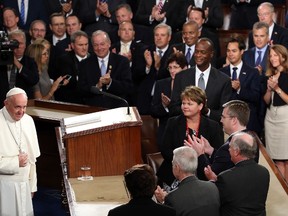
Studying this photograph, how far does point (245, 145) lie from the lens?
20.1 feet

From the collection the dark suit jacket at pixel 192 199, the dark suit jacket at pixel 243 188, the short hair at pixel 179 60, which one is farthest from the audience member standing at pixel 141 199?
the short hair at pixel 179 60

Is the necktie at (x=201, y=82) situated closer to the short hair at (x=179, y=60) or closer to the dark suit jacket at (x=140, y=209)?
the short hair at (x=179, y=60)

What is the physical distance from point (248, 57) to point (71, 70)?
240 cm

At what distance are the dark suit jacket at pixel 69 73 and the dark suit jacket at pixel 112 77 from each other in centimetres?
51

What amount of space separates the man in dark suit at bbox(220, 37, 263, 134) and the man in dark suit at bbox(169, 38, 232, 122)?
1215 mm

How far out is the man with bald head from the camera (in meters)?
7.37

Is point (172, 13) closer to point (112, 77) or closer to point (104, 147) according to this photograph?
point (112, 77)

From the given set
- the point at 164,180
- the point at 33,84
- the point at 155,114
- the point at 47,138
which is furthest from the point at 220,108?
the point at 33,84

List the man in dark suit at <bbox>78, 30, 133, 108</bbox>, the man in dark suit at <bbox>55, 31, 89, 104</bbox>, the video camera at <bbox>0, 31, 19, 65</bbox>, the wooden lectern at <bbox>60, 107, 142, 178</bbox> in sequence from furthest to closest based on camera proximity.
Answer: the man in dark suit at <bbox>55, 31, 89, 104</bbox> < the man in dark suit at <bbox>78, 30, 133, 108</bbox> < the video camera at <bbox>0, 31, 19, 65</bbox> < the wooden lectern at <bbox>60, 107, 142, 178</bbox>

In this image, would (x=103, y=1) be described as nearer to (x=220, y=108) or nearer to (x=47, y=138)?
(x=47, y=138)

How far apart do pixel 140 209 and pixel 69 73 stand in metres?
5.70

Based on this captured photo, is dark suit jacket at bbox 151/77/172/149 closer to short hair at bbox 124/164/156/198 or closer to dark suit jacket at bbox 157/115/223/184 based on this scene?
dark suit jacket at bbox 157/115/223/184

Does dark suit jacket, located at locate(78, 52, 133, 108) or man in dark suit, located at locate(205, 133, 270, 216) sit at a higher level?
dark suit jacket, located at locate(78, 52, 133, 108)

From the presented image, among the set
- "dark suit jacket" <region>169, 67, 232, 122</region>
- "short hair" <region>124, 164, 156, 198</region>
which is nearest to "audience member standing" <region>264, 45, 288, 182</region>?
"dark suit jacket" <region>169, 67, 232, 122</region>
